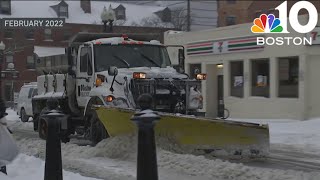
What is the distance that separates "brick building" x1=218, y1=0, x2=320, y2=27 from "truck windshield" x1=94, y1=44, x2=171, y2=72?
31.2m

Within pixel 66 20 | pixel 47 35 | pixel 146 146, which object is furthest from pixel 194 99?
pixel 66 20

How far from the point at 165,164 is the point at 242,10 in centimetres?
4530

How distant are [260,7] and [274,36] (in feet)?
83.4

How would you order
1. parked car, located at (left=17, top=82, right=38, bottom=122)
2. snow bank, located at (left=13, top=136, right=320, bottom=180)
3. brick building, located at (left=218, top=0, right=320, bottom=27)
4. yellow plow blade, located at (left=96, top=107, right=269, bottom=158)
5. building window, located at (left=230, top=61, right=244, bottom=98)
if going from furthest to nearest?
brick building, located at (left=218, top=0, right=320, bottom=27), parked car, located at (left=17, top=82, right=38, bottom=122), building window, located at (left=230, top=61, right=244, bottom=98), yellow plow blade, located at (left=96, top=107, right=269, bottom=158), snow bank, located at (left=13, top=136, right=320, bottom=180)

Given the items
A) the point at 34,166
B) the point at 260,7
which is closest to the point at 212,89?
the point at 34,166

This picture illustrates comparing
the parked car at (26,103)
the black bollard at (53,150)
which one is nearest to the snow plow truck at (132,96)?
the black bollard at (53,150)

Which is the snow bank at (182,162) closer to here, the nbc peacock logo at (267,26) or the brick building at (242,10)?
the nbc peacock logo at (267,26)

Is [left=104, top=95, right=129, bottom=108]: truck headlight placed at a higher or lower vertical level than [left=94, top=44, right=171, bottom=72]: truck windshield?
lower

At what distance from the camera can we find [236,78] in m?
24.7

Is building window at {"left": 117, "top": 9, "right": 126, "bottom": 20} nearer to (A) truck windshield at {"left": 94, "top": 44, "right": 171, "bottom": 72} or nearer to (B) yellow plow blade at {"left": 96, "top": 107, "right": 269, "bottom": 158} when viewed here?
(A) truck windshield at {"left": 94, "top": 44, "right": 171, "bottom": 72}

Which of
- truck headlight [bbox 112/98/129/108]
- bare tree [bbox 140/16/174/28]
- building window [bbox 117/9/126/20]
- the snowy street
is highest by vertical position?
building window [bbox 117/9/126/20]

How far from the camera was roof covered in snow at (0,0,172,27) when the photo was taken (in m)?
64.4

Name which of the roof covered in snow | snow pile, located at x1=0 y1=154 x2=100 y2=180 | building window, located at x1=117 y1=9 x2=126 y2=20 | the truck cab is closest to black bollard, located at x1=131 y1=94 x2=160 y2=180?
snow pile, located at x1=0 y1=154 x2=100 y2=180

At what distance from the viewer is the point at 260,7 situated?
4691cm
